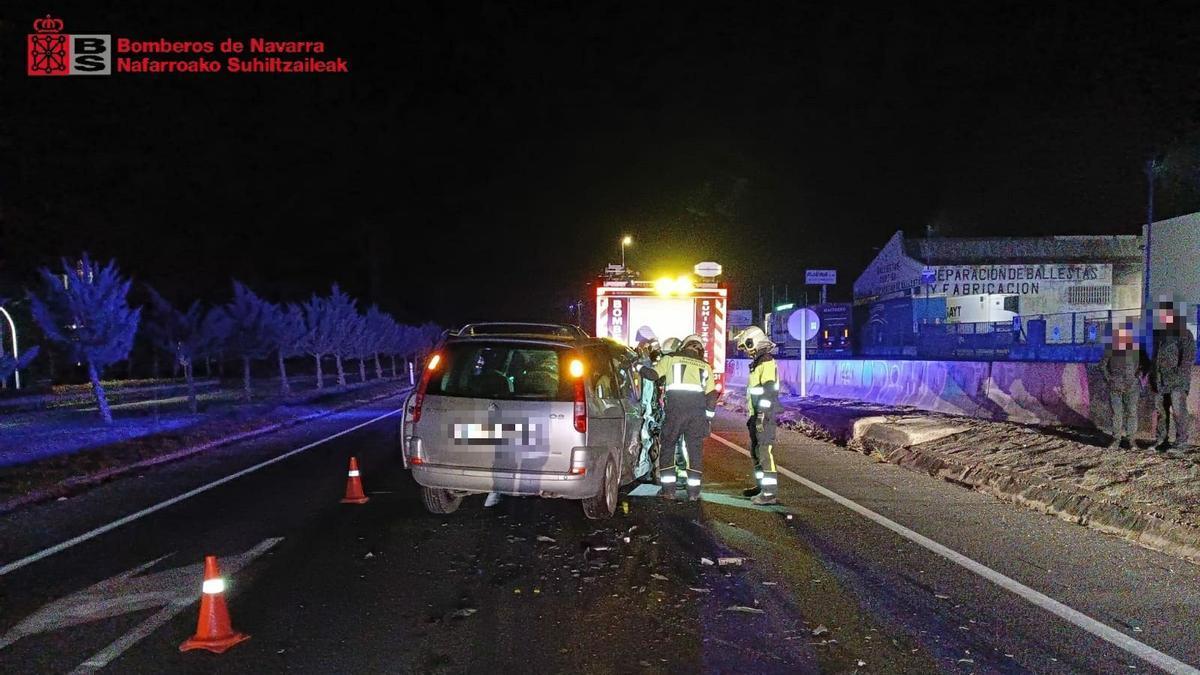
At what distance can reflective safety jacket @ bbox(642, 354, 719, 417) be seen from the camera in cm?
917

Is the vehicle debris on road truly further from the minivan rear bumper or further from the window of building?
the window of building

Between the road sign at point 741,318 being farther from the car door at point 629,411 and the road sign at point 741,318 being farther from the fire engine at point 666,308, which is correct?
the car door at point 629,411

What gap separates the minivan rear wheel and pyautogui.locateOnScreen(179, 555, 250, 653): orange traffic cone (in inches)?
132

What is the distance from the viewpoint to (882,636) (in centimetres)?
504

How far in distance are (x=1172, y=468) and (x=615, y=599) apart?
7.06m

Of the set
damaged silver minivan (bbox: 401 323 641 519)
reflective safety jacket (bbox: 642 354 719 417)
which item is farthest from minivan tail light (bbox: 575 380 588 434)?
reflective safety jacket (bbox: 642 354 719 417)

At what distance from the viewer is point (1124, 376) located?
10.7 metres

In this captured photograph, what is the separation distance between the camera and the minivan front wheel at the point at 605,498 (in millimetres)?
7957

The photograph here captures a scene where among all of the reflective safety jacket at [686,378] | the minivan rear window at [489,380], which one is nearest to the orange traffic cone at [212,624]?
the minivan rear window at [489,380]

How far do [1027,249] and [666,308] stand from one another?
39.9 metres

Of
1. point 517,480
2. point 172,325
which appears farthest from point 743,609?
point 172,325

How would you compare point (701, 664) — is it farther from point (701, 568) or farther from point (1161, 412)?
point (1161, 412)

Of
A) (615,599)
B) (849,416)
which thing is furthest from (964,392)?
(615,599)

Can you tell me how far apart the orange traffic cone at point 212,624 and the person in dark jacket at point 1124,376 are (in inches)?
411
